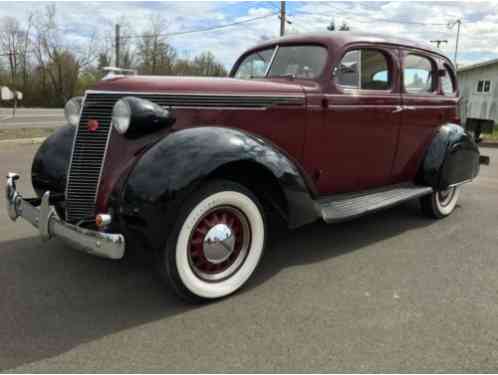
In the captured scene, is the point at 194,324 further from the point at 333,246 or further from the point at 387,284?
the point at 333,246

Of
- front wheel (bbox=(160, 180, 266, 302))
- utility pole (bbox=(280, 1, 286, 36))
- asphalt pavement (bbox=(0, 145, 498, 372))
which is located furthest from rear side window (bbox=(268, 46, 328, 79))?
utility pole (bbox=(280, 1, 286, 36))

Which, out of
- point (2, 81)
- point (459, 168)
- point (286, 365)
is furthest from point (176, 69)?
point (286, 365)

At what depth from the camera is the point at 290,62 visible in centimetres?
387

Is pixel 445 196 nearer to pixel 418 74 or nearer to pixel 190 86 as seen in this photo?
pixel 418 74

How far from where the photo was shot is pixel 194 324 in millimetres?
2504

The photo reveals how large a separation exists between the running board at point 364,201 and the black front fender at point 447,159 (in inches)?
5.9

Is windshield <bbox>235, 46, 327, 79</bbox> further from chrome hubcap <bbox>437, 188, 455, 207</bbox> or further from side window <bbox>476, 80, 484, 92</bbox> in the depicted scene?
side window <bbox>476, 80, 484, 92</bbox>

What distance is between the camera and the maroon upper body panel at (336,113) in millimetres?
2961

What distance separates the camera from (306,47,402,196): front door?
141 inches

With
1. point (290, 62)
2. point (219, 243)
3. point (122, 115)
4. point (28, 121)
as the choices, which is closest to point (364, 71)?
point (290, 62)

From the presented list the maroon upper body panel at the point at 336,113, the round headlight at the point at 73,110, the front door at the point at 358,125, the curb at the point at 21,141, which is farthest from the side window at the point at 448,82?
the curb at the point at 21,141

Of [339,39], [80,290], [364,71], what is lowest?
[80,290]

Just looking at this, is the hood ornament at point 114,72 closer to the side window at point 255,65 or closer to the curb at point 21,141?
the side window at point 255,65

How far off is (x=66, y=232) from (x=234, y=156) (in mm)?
1133
